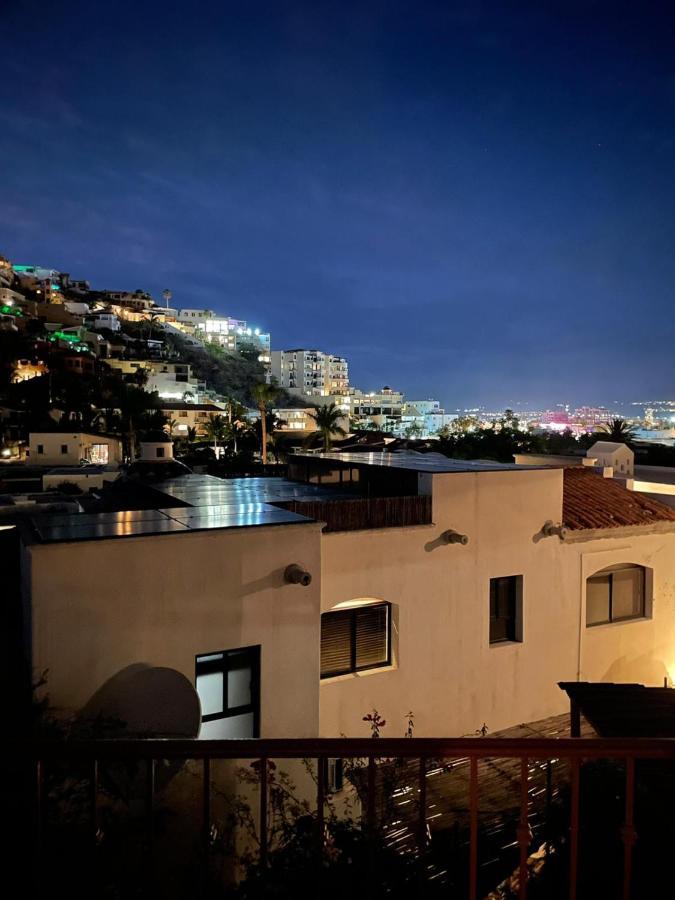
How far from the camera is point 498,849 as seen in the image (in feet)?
19.9


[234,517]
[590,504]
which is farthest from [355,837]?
[590,504]

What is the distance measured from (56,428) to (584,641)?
149 feet

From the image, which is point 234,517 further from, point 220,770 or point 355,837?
point 355,837

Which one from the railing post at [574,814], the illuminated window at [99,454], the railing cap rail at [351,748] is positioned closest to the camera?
the railing cap rail at [351,748]

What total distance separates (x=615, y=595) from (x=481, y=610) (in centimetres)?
375

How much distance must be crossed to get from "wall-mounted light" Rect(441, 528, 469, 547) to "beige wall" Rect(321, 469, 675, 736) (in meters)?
0.13

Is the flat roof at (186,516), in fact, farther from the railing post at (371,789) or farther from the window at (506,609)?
the railing post at (371,789)

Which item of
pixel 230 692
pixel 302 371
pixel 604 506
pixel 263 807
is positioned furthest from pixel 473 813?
pixel 302 371

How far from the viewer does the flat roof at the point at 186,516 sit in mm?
6539

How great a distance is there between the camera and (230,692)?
7098mm

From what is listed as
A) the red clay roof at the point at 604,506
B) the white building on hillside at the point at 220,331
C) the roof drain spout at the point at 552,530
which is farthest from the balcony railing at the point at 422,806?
the white building on hillside at the point at 220,331

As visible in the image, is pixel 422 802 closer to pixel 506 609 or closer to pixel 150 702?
pixel 150 702

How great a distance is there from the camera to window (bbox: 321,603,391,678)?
8.96 m

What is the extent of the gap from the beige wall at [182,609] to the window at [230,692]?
16 centimetres
